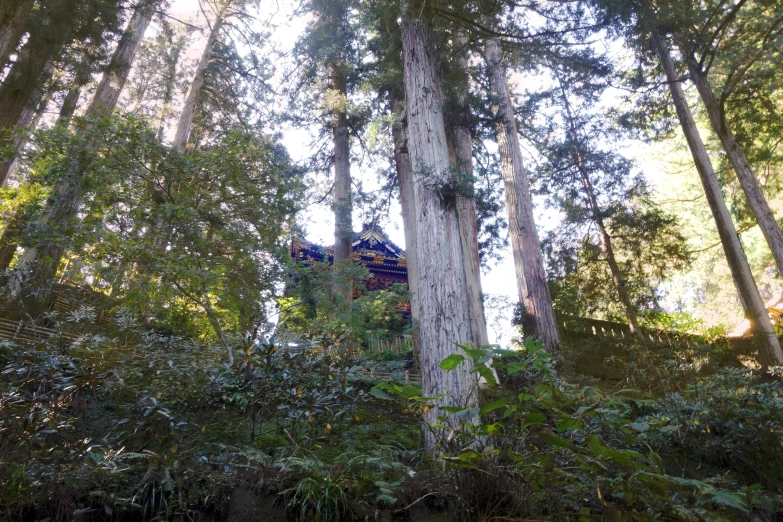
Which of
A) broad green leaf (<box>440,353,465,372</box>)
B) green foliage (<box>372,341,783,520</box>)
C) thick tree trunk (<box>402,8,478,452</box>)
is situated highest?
thick tree trunk (<box>402,8,478,452</box>)

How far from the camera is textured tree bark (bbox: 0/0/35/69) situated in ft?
16.5

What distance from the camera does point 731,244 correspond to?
9.16 m

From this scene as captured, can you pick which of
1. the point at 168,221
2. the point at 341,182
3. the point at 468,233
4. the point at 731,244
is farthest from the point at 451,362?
the point at 341,182

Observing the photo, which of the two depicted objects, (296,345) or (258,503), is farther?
(296,345)

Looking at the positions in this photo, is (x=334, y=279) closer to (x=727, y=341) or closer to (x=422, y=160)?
(x=422, y=160)

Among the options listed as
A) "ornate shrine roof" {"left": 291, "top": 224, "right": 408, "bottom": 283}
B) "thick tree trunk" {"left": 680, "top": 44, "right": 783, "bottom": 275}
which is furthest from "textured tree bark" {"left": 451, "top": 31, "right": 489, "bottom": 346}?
"thick tree trunk" {"left": 680, "top": 44, "right": 783, "bottom": 275}

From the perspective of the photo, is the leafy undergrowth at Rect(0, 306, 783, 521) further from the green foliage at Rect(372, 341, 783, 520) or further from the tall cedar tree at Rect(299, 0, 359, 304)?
the tall cedar tree at Rect(299, 0, 359, 304)

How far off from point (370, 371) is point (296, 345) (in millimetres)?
3652

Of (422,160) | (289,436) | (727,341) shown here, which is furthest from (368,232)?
(289,436)

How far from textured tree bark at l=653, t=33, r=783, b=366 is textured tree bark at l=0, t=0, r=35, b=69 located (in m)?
9.86

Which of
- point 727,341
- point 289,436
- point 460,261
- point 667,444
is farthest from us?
point 727,341

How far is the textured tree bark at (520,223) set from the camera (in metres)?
9.06

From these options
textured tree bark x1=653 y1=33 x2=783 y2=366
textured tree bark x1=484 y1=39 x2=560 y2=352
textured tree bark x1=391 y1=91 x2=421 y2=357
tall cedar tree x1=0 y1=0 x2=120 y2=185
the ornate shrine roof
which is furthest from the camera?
the ornate shrine roof

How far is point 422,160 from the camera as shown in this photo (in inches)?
224
